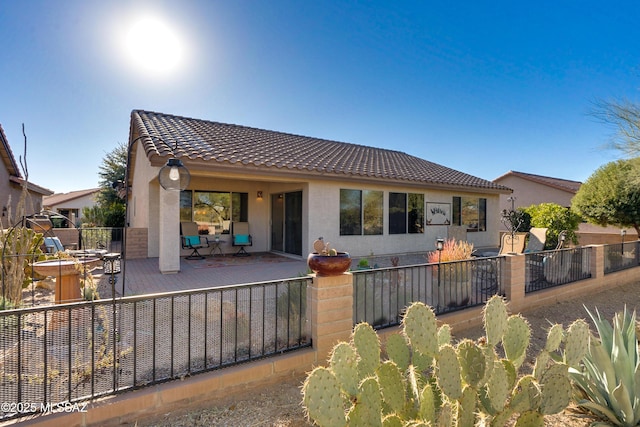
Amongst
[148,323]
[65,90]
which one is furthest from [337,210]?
[65,90]

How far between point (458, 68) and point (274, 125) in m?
8.05

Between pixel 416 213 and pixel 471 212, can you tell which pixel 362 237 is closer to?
pixel 416 213

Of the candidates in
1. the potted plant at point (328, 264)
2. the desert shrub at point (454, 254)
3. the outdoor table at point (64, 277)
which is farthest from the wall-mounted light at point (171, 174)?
the desert shrub at point (454, 254)

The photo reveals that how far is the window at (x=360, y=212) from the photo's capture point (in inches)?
407

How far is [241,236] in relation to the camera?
1102 centimetres


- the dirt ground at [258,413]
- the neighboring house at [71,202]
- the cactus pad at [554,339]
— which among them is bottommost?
the dirt ground at [258,413]

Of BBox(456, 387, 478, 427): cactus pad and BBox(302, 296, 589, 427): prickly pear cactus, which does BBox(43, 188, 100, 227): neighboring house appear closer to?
BBox(302, 296, 589, 427): prickly pear cactus

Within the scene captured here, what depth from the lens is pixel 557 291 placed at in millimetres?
6266

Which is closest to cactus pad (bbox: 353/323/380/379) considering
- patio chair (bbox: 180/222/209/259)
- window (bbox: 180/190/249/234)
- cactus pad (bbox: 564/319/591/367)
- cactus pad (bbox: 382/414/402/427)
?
A: cactus pad (bbox: 382/414/402/427)

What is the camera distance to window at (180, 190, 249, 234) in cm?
1070

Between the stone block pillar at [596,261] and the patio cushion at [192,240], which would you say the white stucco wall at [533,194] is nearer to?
the stone block pillar at [596,261]

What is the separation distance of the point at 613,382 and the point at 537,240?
29.7 feet

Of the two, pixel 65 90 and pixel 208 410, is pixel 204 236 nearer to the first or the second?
pixel 65 90

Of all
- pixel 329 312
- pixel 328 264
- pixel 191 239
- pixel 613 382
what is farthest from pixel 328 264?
pixel 191 239
